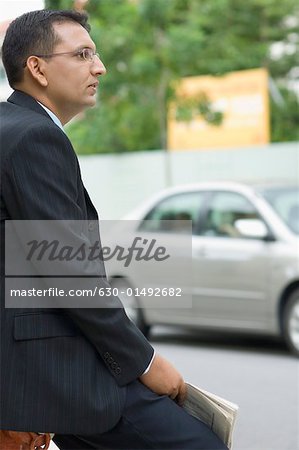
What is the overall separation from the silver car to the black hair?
239 inches

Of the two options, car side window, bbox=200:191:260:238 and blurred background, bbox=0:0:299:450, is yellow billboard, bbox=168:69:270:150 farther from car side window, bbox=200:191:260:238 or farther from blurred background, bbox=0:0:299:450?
car side window, bbox=200:191:260:238

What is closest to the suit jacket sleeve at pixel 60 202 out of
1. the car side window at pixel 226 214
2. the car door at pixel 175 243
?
the car side window at pixel 226 214

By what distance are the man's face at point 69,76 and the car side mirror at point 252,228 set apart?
244 inches

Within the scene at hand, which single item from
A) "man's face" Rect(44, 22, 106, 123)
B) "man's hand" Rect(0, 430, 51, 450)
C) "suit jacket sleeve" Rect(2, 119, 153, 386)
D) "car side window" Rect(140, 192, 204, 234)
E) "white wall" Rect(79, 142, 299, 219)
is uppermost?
"man's face" Rect(44, 22, 106, 123)

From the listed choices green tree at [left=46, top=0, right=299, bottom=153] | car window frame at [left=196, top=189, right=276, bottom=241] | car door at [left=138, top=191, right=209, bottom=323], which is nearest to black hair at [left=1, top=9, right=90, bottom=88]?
car window frame at [left=196, top=189, right=276, bottom=241]

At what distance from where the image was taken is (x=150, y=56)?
18266 mm

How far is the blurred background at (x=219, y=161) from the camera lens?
8492 millimetres

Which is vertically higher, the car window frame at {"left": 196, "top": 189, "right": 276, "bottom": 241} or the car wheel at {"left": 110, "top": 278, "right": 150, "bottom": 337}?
the car window frame at {"left": 196, "top": 189, "right": 276, "bottom": 241}

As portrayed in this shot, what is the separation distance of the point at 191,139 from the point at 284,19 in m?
9.04

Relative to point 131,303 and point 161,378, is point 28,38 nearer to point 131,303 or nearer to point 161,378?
point 161,378

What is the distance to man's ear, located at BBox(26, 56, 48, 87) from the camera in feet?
8.71

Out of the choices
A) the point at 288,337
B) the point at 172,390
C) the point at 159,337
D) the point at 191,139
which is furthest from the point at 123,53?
the point at 172,390

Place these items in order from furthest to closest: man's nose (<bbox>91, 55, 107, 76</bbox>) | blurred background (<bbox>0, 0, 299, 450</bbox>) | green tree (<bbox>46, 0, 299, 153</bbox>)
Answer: green tree (<bbox>46, 0, 299, 153</bbox>) → blurred background (<bbox>0, 0, 299, 450</bbox>) → man's nose (<bbox>91, 55, 107, 76</bbox>)

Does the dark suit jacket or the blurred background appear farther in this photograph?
the blurred background
